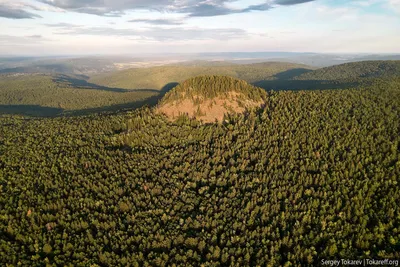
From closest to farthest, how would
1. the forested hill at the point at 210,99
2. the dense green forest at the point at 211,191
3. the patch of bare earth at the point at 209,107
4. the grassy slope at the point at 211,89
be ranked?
the dense green forest at the point at 211,191
the patch of bare earth at the point at 209,107
the forested hill at the point at 210,99
the grassy slope at the point at 211,89

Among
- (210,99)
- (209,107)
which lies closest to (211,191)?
(209,107)

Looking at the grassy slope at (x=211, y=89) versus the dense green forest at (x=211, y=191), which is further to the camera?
the grassy slope at (x=211, y=89)

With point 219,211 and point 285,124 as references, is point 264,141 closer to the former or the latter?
point 285,124

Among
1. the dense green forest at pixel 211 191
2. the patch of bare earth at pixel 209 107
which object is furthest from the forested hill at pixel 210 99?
the dense green forest at pixel 211 191

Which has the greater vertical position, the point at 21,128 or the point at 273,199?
the point at 21,128

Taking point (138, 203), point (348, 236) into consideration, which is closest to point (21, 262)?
point (138, 203)

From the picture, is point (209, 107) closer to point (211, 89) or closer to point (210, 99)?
point (210, 99)

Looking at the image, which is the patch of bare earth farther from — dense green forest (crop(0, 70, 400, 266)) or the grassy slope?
dense green forest (crop(0, 70, 400, 266))

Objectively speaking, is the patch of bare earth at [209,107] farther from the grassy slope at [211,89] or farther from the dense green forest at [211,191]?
the dense green forest at [211,191]
